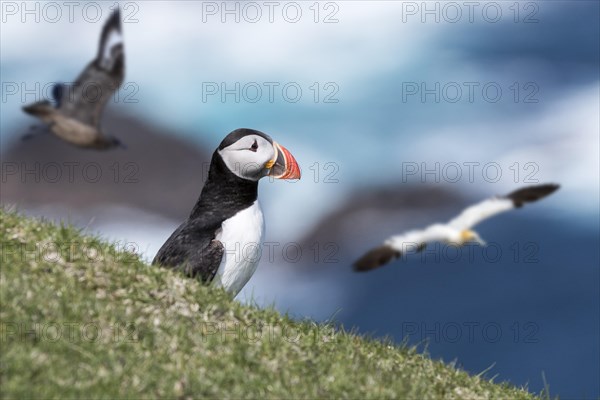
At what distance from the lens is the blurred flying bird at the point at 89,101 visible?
21828mm

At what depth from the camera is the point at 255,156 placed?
39.0ft

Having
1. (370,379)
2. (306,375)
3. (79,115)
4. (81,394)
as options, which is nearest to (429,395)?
(370,379)

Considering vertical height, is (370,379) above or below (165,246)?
below

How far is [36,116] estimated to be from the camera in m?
26.8

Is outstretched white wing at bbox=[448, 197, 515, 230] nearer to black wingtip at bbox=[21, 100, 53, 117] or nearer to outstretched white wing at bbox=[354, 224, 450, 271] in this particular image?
outstretched white wing at bbox=[354, 224, 450, 271]

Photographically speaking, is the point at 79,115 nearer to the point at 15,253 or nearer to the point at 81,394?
the point at 15,253

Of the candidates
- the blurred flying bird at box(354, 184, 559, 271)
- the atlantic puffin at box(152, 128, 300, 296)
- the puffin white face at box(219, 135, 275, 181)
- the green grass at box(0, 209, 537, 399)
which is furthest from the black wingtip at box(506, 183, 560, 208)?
the puffin white face at box(219, 135, 275, 181)

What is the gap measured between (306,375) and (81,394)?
2315mm

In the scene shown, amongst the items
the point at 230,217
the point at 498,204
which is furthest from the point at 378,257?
the point at 230,217

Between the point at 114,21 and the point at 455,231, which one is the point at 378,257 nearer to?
the point at 455,231

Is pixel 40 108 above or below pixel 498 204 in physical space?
above

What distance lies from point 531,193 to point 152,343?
7.95m

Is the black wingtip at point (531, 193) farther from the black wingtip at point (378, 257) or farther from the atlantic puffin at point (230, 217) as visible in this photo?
the atlantic puffin at point (230, 217)

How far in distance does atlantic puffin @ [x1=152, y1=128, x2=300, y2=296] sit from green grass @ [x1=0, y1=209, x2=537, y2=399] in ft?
2.73
